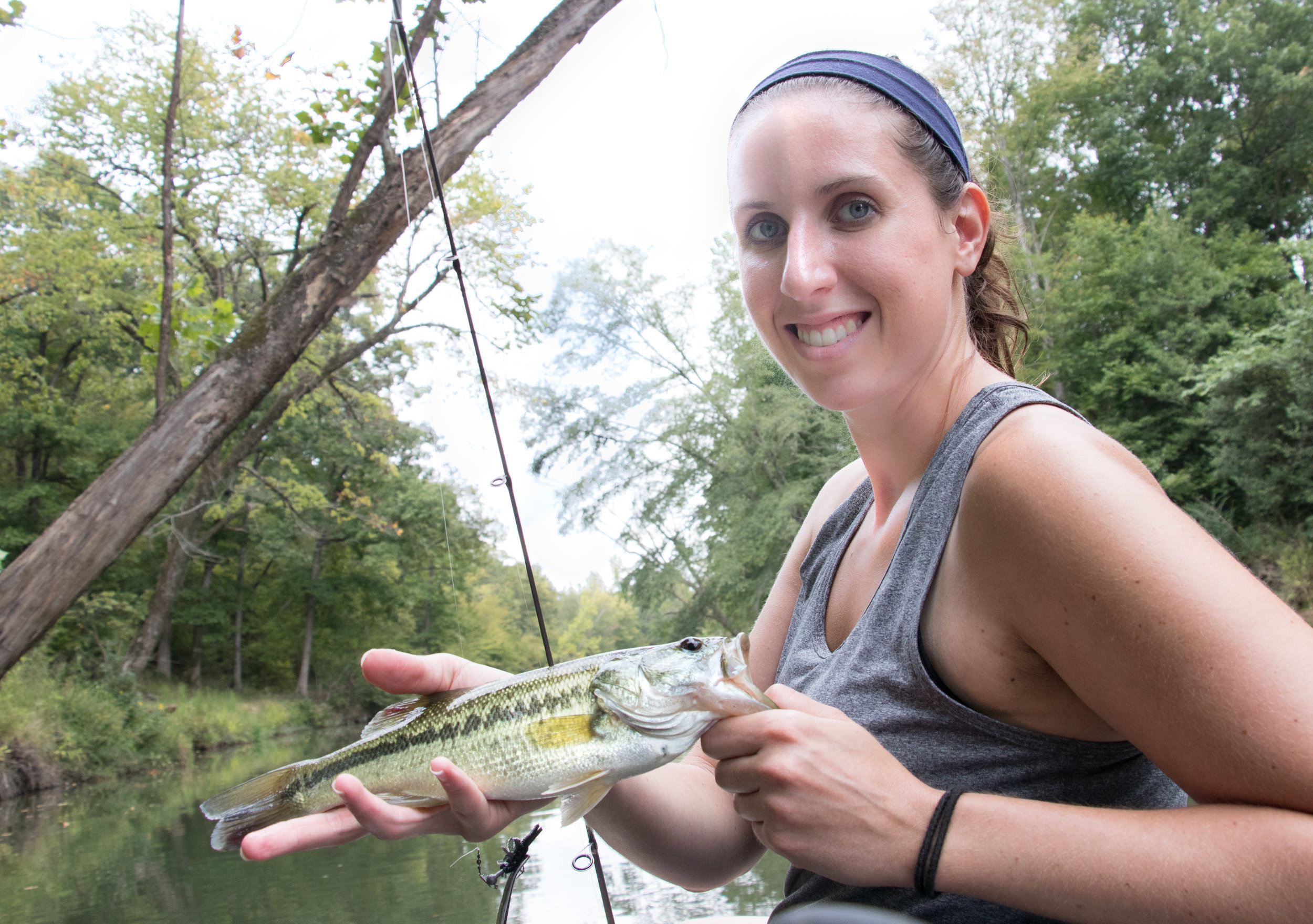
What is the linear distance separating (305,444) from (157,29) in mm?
7754

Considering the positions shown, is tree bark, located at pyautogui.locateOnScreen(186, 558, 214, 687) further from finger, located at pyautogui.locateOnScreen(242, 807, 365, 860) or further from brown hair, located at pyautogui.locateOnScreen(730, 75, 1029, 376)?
brown hair, located at pyautogui.locateOnScreen(730, 75, 1029, 376)

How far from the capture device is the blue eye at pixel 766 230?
111cm

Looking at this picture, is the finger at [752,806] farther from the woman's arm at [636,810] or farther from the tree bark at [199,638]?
the tree bark at [199,638]

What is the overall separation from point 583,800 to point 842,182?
78cm

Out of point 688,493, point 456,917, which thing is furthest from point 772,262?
point 688,493

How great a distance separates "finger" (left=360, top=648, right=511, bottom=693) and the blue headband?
2.71 ft

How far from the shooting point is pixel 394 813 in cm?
90

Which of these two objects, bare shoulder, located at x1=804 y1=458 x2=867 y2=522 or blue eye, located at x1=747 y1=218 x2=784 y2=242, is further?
bare shoulder, located at x1=804 y1=458 x2=867 y2=522

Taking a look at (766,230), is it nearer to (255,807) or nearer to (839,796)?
(839,796)

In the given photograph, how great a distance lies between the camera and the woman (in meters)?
0.66

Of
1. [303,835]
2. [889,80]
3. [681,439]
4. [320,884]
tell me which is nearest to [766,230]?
[889,80]

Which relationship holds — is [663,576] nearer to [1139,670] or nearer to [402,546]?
[402,546]

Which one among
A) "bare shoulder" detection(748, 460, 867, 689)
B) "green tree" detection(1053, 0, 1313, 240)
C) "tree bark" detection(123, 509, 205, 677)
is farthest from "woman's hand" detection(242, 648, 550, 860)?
"green tree" detection(1053, 0, 1313, 240)

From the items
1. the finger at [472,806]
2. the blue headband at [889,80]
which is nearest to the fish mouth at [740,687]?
the finger at [472,806]
